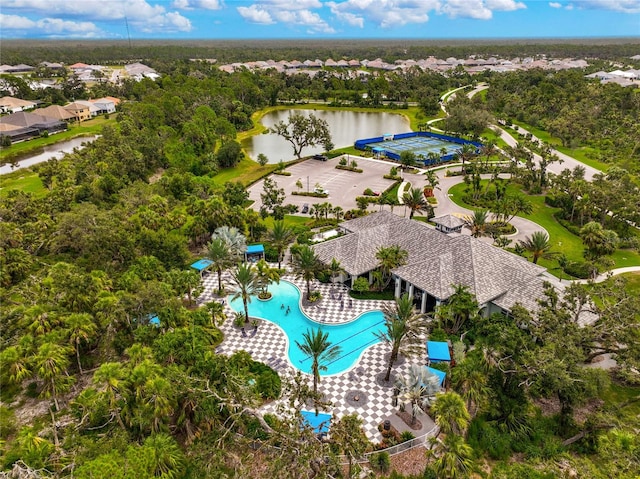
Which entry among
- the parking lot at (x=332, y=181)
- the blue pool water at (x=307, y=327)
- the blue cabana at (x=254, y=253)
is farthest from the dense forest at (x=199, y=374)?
the parking lot at (x=332, y=181)

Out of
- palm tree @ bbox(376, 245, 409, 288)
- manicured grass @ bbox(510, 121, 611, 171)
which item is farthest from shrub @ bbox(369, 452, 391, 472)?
manicured grass @ bbox(510, 121, 611, 171)

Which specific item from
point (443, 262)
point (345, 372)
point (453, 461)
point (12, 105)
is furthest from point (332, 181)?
point (12, 105)

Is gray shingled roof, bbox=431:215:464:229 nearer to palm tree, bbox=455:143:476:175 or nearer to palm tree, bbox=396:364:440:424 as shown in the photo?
palm tree, bbox=396:364:440:424

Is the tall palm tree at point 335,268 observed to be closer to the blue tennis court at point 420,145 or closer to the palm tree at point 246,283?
the palm tree at point 246,283

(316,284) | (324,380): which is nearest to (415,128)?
(316,284)

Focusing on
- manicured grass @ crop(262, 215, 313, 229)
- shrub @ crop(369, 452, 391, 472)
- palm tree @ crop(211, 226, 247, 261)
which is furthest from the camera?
manicured grass @ crop(262, 215, 313, 229)
